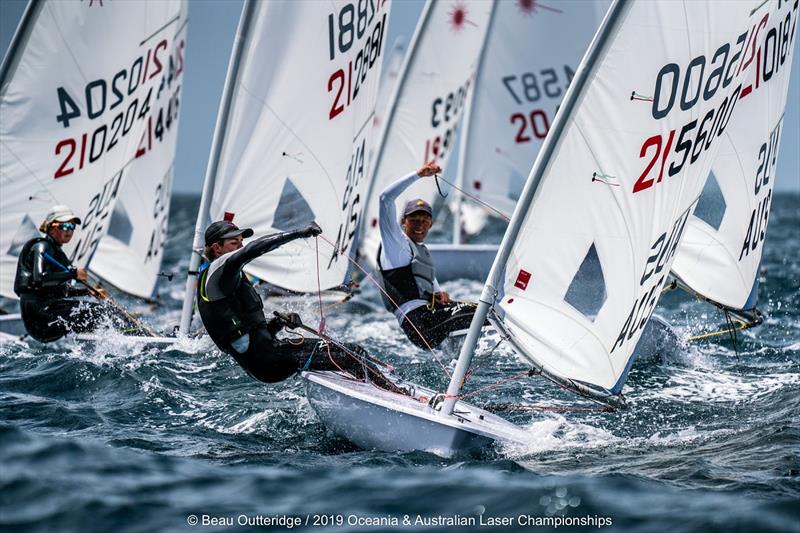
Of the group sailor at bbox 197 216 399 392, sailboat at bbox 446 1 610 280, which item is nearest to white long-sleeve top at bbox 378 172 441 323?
sailor at bbox 197 216 399 392

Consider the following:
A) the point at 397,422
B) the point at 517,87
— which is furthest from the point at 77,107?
the point at 517,87

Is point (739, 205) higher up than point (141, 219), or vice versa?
point (739, 205)

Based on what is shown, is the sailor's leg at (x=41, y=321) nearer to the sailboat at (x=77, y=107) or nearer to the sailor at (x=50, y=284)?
the sailor at (x=50, y=284)

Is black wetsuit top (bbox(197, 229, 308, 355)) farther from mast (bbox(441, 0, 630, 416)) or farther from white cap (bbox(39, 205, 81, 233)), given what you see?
white cap (bbox(39, 205, 81, 233))

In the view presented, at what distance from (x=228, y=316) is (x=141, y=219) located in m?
5.19

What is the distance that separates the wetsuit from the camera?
7645 mm

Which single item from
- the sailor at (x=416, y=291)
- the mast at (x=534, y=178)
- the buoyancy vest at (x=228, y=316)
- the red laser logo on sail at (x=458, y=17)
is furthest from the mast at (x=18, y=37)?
the red laser logo on sail at (x=458, y=17)

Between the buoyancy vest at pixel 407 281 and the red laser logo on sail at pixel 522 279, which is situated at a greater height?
the red laser logo on sail at pixel 522 279

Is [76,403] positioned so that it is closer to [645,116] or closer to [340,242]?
[340,242]

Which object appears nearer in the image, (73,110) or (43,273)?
(43,273)

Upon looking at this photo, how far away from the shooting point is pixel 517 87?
12500 mm

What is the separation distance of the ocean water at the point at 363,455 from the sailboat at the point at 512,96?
457 cm

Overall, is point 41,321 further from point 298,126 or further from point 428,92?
point 428,92

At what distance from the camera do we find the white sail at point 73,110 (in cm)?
867
